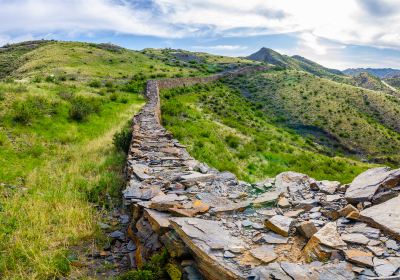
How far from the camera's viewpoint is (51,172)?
495 inches

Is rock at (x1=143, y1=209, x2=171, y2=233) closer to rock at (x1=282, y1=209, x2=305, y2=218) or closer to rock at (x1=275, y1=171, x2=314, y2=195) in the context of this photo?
rock at (x1=282, y1=209, x2=305, y2=218)

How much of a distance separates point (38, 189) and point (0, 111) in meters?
9.59

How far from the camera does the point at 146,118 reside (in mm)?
18922

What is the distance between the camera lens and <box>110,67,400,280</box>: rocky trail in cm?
476

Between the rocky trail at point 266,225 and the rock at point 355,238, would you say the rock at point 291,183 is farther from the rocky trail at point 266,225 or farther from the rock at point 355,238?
the rock at point 355,238

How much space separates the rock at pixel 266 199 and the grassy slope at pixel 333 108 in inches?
1445

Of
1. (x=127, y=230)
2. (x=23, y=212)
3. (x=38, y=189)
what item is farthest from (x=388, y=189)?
(x=38, y=189)

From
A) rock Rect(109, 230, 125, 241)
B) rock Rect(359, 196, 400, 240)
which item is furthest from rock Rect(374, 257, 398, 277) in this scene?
rock Rect(109, 230, 125, 241)

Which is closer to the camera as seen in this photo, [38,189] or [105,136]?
[38,189]

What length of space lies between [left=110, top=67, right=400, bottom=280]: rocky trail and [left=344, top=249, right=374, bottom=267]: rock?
12 millimetres

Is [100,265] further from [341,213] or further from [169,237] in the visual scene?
[341,213]

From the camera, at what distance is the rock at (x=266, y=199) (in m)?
7.02

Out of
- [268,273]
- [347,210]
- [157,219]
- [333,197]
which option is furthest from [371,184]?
[157,219]

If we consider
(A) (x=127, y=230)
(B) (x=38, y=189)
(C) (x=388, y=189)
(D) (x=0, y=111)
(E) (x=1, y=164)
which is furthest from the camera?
(D) (x=0, y=111)
